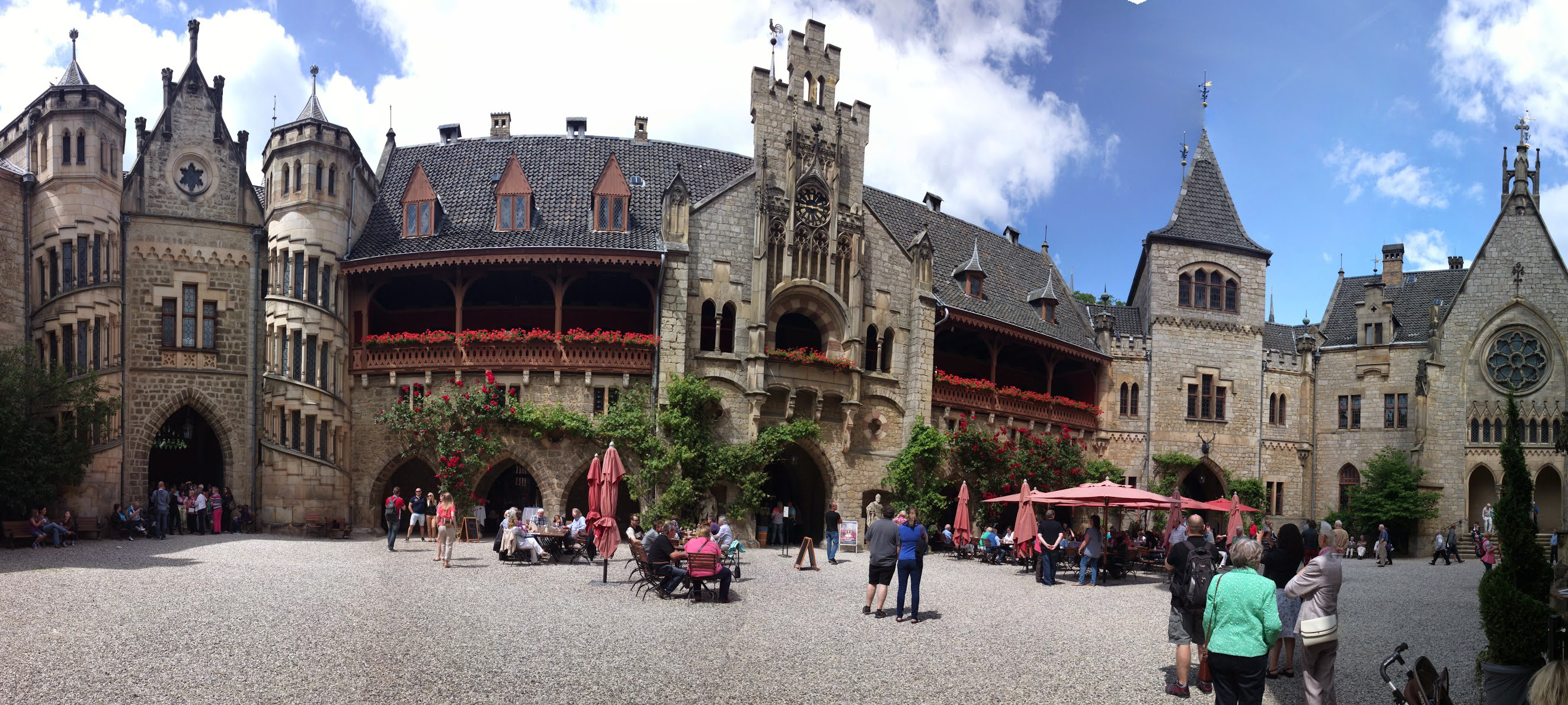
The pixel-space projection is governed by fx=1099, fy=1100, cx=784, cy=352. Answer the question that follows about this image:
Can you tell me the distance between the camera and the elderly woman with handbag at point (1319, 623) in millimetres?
9898

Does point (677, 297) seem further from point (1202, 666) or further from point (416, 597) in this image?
point (1202, 666)

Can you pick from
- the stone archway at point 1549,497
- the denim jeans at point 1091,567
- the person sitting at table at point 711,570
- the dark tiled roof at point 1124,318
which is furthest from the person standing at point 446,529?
the stone archway at point 1549,497

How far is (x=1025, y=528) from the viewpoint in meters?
24.1

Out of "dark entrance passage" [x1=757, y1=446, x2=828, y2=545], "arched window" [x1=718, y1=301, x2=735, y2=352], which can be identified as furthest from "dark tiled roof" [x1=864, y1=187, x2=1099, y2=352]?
"dark entrance passage" [x1=757, y1=446, x2=828, y2=545]

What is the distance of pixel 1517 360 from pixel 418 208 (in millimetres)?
40511

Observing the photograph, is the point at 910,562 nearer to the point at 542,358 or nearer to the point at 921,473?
the point at 542,358

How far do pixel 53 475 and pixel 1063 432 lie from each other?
29510mm

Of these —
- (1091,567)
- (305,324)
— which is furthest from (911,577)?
(305,324)

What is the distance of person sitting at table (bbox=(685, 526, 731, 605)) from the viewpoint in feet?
55.5

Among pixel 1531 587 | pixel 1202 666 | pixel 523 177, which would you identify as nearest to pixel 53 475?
pixel 523 177

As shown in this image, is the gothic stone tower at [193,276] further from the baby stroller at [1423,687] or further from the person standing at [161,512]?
the baby stroller at [1423,687]

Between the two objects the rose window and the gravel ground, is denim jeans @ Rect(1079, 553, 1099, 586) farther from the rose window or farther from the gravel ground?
the rose window

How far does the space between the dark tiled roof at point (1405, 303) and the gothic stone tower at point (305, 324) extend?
37.1m

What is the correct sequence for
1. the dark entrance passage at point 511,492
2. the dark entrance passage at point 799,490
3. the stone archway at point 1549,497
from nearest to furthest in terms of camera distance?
the dark entrance passage at point 511,492
the dark entrance passage at point 799,490
the stone archway at point 1549,497
